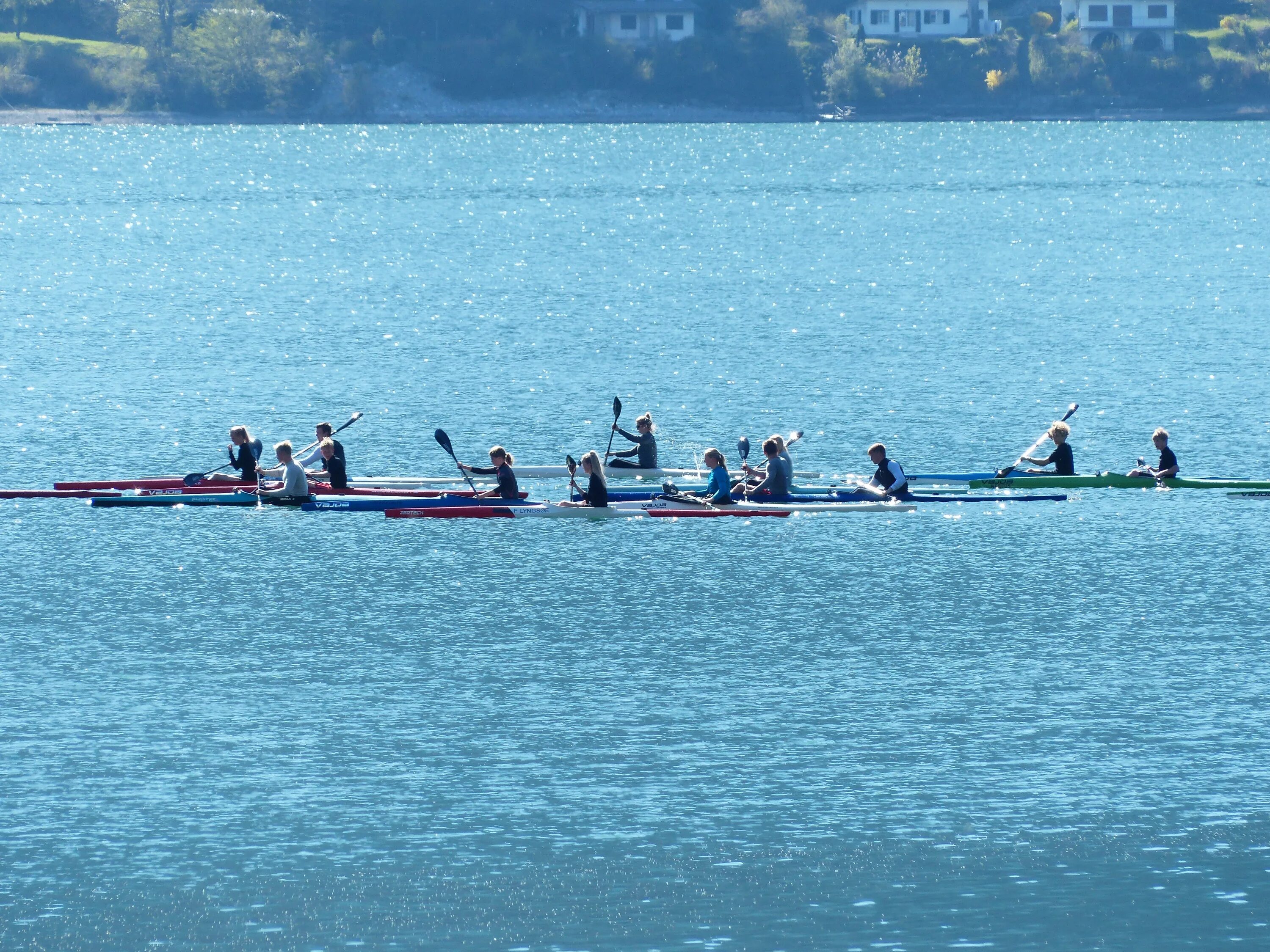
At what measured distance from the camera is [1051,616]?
33750mm

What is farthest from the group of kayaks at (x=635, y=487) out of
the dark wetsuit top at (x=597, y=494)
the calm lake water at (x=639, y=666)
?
the calm lake water at (x=639, y=666)

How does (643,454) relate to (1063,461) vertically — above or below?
above

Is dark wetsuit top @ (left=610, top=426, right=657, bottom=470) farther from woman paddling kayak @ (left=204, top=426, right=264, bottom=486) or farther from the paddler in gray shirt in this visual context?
woman paddling kayak @ (left=204, top=426, right=264, bottom=486)

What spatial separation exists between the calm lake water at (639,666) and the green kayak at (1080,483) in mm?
485

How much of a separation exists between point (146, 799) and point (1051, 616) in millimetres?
15631

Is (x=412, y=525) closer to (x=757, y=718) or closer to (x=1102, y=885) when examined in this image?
(x=757, y=718)

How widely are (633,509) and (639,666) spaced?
9.98 m

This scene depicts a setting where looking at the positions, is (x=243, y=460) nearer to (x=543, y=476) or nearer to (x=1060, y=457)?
(x=543, y=476)

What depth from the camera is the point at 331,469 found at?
41.5 meters

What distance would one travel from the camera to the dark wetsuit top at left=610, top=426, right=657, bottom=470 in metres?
43.6

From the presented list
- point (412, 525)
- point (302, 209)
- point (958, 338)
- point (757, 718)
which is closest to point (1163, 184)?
point (302, 209)

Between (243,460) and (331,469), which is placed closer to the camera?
(331,469)

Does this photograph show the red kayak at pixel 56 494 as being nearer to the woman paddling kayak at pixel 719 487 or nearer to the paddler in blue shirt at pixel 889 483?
the woman paddling kayak at pixel 719 487

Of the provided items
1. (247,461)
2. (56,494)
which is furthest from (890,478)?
(56,494)
